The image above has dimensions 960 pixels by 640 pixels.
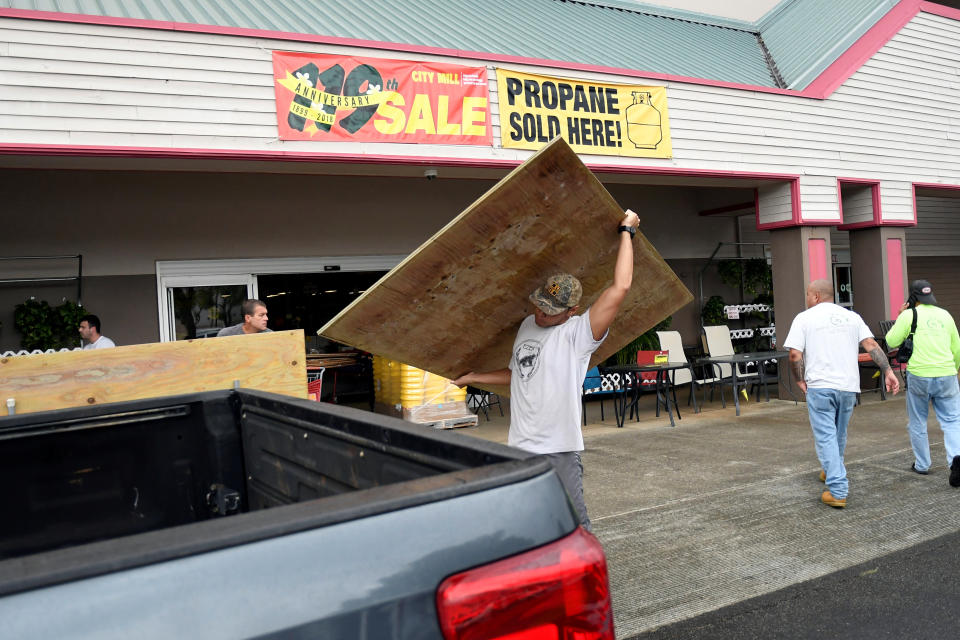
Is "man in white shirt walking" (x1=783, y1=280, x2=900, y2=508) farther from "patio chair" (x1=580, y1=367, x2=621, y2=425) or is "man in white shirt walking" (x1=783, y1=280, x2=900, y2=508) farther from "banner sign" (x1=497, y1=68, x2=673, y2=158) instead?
"patio chair" (x1=580, y1=367, x2=621, y2=425)

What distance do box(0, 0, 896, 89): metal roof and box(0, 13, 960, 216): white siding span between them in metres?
0.98

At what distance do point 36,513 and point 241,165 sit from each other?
17.8ft

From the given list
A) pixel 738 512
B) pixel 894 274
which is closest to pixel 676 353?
pixel 894 274

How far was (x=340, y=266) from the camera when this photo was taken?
33.3ft

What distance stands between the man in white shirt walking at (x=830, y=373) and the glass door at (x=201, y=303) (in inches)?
276

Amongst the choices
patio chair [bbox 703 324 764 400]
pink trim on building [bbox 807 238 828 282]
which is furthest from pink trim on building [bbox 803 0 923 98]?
patio chair [bbox 703 324 764 400]

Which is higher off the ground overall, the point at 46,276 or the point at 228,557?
the point at 46,276

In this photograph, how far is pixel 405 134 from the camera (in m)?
7.43

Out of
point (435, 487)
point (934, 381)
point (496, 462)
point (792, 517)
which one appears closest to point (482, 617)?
point (435, 487)

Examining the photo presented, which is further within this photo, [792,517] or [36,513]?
[792,517]

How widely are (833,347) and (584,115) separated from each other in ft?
14.7

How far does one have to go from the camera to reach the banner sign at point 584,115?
8.10 metres

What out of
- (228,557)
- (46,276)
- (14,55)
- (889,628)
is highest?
(14,55)

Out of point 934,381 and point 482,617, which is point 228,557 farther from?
point 934,381
